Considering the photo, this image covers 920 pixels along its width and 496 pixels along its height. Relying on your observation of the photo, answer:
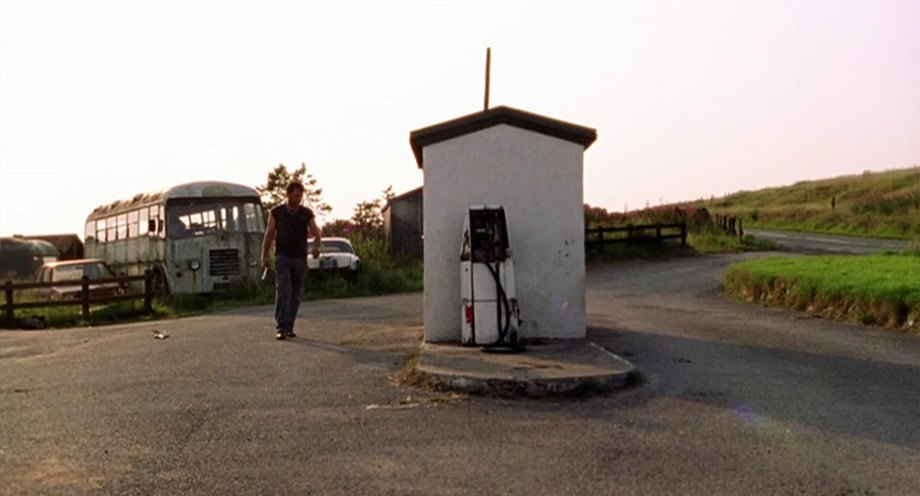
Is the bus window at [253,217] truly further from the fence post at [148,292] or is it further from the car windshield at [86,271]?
the car windshield at [86,271]

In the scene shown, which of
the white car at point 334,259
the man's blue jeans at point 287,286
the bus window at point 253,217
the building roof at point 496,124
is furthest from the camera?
the white car at point 334,259

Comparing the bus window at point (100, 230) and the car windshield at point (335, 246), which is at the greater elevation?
the bus window at point (100, 230)

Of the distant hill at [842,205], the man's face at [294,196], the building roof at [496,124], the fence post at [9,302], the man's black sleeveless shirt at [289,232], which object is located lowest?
the fence post at [9,302]

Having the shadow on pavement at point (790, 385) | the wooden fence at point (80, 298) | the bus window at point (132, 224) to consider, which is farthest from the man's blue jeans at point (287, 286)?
the bus window at point (132, 224)

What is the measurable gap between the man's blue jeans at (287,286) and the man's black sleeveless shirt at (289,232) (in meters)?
0.09

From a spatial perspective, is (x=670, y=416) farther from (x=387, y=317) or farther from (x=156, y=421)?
(x=387, y=317)

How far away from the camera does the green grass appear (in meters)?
16.0

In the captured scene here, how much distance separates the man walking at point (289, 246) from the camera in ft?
45.7

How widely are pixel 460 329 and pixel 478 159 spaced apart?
201cm

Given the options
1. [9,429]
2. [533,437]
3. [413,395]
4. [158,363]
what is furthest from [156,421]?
[158,363]

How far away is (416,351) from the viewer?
12406 millimetres

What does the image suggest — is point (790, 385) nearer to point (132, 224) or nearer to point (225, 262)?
point (225, 262)

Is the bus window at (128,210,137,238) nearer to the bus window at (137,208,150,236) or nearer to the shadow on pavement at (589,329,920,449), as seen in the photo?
the bus window at (137,208,150,236)

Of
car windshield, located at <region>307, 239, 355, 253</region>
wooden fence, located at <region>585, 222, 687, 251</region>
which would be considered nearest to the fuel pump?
car windshield, located at <region>307, 239, 355, 253</region>
